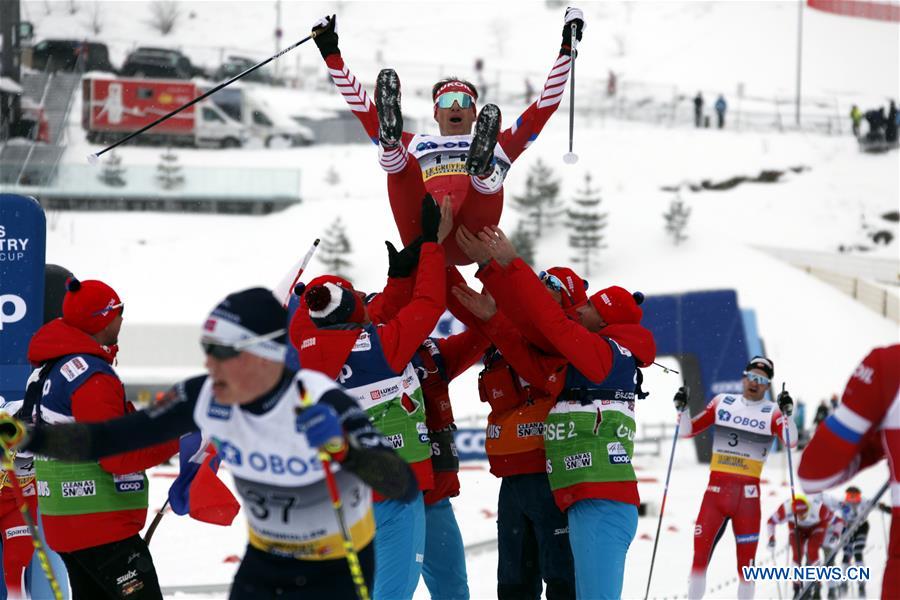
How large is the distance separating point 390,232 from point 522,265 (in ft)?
109

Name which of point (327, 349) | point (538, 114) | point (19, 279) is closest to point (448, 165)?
point (538, 114)

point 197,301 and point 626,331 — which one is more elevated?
point 626,331

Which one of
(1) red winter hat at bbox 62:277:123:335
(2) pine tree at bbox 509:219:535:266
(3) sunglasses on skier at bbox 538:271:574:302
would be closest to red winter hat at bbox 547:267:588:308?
(3) sunglasses on skier at bbox 538:271:574:302

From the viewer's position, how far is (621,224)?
40.5 meters

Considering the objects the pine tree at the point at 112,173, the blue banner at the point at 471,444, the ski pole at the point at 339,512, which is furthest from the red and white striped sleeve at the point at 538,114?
the pine tree at the point at 112,173

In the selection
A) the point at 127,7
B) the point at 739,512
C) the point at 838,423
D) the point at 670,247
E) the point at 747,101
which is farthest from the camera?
the point at 127,7

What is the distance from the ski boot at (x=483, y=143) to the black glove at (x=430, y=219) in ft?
0.90

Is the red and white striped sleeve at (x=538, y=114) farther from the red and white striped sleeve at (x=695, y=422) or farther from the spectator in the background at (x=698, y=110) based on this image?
the spectator in the background at (x=698, y=110)

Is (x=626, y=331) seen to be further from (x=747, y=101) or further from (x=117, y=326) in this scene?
(x=747, y=101)

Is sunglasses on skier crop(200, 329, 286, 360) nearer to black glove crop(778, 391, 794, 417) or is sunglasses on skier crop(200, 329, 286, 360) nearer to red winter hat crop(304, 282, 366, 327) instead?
red winter hat crop(304, 282, 366, 327)

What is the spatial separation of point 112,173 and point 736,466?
108ft

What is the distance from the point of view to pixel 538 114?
6.27 m

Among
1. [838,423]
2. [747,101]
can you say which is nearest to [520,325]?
[838,423]

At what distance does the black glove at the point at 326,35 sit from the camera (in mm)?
6195
